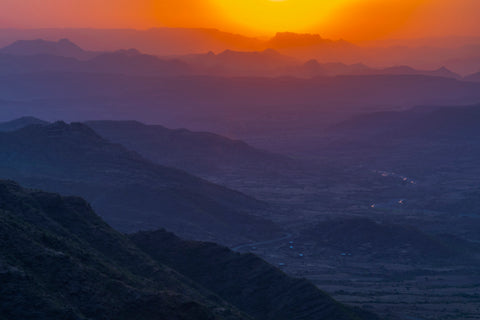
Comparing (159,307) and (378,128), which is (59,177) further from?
(378,128)

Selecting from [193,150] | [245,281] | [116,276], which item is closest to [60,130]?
[193,150]

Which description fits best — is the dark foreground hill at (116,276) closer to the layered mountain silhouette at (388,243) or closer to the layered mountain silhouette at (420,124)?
the layered mountain silhouette at (388,243)

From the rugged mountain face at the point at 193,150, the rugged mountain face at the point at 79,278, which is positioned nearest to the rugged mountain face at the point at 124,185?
the rugged mountain face at the point at 193,150

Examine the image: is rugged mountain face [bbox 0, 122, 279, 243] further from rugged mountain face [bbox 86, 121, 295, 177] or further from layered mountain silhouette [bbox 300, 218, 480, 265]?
rugged mountain face [bbox 86, 121, 295, 177]

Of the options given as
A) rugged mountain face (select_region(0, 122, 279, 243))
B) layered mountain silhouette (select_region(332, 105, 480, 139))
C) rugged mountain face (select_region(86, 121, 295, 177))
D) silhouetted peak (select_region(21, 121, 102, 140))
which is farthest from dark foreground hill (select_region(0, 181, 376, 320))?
layered mountain silhouette (select_region(332, 105, 480, 139))

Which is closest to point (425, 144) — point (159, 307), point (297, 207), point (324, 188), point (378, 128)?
point (378, 128)

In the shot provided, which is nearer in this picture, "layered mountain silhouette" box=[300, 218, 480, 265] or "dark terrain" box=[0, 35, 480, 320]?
"dark terrain" box=[0, 35, 480, 320]
